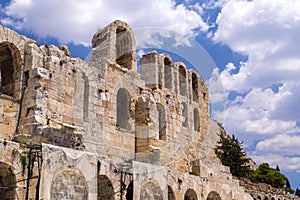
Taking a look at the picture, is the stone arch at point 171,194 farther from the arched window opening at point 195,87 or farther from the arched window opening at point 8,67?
the arched window opening at point 195,87

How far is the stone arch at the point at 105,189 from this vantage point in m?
16.3

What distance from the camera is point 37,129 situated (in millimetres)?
15648

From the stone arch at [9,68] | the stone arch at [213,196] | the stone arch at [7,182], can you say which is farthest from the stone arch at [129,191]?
the stone arch at [213,196]

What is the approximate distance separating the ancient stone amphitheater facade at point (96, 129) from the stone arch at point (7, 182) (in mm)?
32

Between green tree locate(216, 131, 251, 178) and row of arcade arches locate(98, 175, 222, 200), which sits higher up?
green tree locate(216, 131, 251, 178)

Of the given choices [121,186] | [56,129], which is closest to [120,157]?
[121,186]

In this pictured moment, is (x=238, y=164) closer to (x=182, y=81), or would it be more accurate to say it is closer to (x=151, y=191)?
(x=182, y=81)

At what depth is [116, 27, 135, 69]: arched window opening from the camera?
24.2m

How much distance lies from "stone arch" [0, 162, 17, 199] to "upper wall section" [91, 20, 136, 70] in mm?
9754

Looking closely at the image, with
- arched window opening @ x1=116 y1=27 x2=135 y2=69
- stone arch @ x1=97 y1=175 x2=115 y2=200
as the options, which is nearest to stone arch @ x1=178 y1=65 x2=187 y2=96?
arched window opening @ x1=116 y1=27 x2=135 y2=69

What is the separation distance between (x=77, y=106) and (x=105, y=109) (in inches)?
80.9

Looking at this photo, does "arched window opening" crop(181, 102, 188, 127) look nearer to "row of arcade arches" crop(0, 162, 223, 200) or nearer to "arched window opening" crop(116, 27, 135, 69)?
"arched window opening" crop(116, 27, 135, 69)

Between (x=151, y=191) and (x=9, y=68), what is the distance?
8.23 metres

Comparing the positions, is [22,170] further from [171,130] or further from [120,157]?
[171,130]
